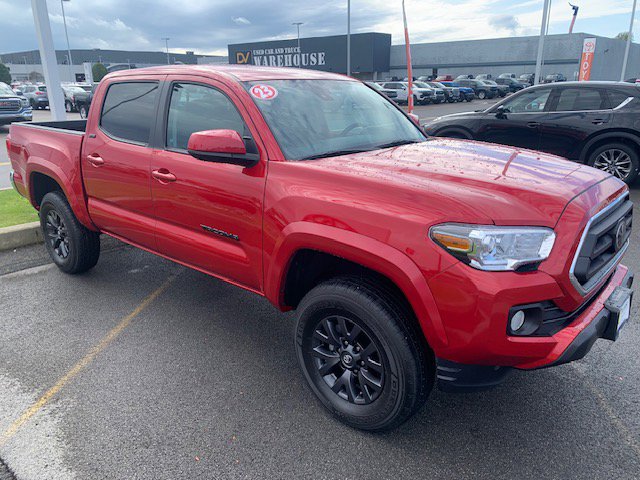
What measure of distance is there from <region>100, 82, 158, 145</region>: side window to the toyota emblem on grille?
309 cm

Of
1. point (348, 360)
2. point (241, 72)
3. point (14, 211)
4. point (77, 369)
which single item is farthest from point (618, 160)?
point (14, 211)

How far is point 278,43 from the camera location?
5844 cm

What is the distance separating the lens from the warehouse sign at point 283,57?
55.3 meters

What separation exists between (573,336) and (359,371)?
3.45 ft

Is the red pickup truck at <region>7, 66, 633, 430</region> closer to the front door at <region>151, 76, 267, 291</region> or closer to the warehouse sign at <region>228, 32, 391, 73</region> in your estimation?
the front door at <region>151, 76, 267, 291</region>

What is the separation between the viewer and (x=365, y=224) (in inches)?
92.9

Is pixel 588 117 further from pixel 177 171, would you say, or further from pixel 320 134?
pixel 177 171

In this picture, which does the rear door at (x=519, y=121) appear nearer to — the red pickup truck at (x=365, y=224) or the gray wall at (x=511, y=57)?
the red pickup truck at (x=365, y=224)

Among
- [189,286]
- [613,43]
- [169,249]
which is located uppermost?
[613,43]

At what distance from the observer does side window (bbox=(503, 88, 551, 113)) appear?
8.43 m

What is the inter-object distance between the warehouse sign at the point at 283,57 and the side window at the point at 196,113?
175 ft

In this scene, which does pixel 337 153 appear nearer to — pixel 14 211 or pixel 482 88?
pixel 14 211

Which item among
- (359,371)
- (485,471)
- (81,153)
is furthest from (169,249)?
(485,471)

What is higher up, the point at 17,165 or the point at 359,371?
the point at 17,165
